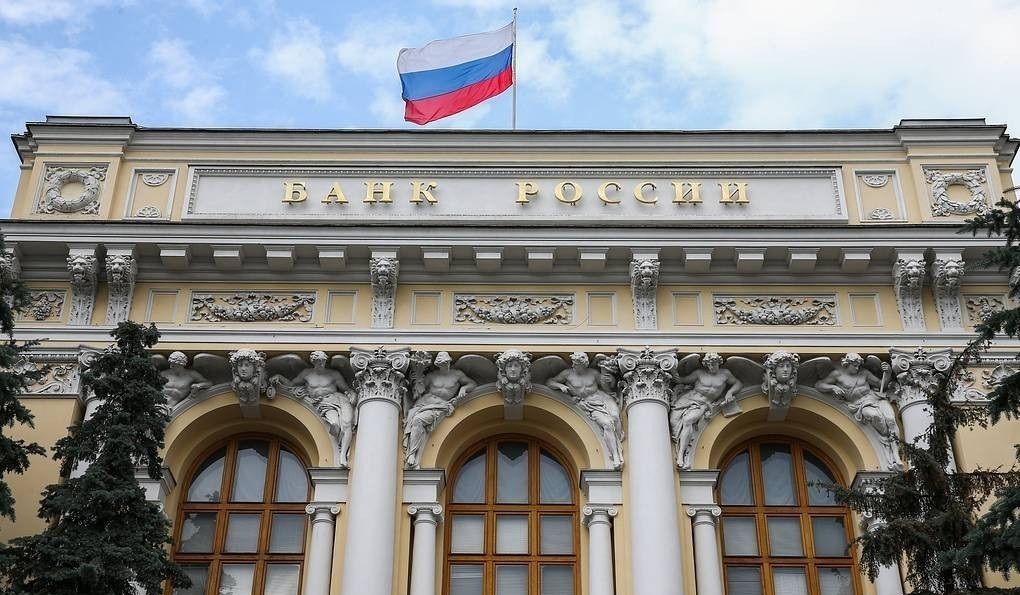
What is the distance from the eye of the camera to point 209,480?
18641mm

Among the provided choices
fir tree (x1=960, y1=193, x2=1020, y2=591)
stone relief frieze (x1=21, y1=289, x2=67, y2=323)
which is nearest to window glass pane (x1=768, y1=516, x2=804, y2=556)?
fir tree (x1=960, y1=193, x2=1020, y2=591)

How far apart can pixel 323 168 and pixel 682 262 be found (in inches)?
220

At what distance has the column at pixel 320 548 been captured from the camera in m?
16.8

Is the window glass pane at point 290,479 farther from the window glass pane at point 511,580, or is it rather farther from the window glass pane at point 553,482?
the window glass pane at point 553,482

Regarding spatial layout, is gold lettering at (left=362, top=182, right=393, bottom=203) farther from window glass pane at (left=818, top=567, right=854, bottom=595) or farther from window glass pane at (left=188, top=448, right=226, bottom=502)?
window glass pane at (left=818, top=567, right=854, bottom=595)

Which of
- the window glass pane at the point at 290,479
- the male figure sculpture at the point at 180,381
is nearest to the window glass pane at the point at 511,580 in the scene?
the window glass pane at the point at 290,479

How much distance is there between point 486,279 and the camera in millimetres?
19078

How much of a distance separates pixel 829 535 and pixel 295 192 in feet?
29.8

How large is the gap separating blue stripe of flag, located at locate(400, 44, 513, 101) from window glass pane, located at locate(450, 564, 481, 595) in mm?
8461

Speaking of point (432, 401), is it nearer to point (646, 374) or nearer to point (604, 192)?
point (646, 374)

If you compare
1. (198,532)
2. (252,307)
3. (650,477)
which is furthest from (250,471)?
(650,477)

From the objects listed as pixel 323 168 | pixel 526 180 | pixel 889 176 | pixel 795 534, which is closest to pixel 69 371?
pixel 323 168

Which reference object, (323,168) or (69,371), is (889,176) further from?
(69,371)

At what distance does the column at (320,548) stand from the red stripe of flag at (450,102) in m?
7.53
